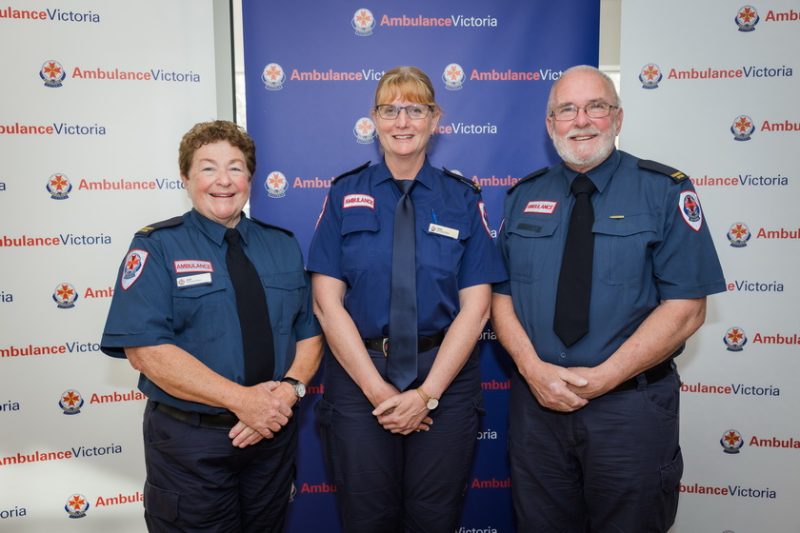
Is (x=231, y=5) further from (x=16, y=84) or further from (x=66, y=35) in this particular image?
(x=16, y=84)

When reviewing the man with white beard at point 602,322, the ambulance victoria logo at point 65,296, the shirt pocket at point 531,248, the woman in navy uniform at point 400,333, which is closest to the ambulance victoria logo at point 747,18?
the man with white beard at point 602,322

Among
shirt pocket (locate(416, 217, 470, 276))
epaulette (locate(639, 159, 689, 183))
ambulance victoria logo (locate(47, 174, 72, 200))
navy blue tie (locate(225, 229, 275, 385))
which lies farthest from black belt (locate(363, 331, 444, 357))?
ambulance victoria logo (locate(47, 174, 72, 200))

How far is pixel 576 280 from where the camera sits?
179 centimetres

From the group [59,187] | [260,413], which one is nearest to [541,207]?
[260,413]

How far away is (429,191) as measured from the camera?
195cm

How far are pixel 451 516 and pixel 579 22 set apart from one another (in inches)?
89.9

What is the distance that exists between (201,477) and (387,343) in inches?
28.0

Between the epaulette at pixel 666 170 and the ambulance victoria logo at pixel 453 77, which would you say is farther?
the ambulance victoria logo at pixel 453 77

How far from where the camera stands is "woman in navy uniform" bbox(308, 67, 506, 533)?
1817 mm

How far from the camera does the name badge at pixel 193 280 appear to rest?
5.30 feet

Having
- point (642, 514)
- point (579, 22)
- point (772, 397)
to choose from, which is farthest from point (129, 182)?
point (772, 397)

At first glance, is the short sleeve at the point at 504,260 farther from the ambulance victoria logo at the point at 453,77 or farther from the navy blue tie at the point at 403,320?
the ambulance victoria logo at the point at 453,77

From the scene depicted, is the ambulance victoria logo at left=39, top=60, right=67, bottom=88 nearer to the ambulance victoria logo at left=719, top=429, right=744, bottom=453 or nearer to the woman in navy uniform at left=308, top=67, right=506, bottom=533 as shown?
the woman in navy uniform at left=308, top=67, right=506, bottom=533

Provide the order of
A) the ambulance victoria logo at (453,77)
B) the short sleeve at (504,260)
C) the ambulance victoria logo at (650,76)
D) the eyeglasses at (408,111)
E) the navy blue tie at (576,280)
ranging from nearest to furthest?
1. the navy blue tie at (576,280)
2. the eyeglasses at (408,111)
3. the short sleeve at (504,260)
4. the ambulance victoria logo at (650,76)
5. the ambulance victoria logo at (453,77)
